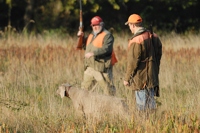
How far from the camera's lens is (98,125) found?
814 centimetres

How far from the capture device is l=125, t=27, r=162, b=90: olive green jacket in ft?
28.0

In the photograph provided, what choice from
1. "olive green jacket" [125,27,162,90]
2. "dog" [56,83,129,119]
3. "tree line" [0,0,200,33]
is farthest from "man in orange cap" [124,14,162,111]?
"tree line" [0,0,200,33]

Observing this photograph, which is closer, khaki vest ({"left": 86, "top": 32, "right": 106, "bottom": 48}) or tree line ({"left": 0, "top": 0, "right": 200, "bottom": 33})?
khaki vest ({"left": 86, "top": 32, "right": 106, "bottom": 48})

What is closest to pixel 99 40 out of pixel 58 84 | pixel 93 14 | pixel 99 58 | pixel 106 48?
pixel 106 48

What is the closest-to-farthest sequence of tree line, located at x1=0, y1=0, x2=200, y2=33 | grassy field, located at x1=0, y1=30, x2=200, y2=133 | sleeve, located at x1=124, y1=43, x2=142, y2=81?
grassy field, located at x1=0, y1=30, x2=200, y2=133, sleeve, located at x1=124, y1=43, x2=142, y2=81, tree line, located at x1=0, y1=0, x2=200, y2=33

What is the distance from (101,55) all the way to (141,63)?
109 inches

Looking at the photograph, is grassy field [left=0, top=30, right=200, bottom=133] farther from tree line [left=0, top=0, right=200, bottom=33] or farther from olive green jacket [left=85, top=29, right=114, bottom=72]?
tree line [left=0, top=0, right=200, bottom=33]

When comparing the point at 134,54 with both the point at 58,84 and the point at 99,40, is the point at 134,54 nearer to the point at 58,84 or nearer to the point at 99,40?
the point at 99,40

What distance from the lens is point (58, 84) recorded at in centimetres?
1311

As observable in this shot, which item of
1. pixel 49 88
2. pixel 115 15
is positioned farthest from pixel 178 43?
pixel 115 15

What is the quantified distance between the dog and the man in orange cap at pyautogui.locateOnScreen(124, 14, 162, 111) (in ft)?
1.11

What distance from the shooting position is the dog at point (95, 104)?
8.82 m

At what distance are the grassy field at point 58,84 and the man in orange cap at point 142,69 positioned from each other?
0.65 ft

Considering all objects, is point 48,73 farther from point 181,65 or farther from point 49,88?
point 181,65
